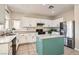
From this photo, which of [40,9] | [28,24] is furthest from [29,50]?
[40,9]

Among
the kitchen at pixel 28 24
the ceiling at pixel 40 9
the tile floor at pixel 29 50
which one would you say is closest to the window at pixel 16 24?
the kitchen at pixel 28 24

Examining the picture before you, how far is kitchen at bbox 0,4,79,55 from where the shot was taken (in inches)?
63.7

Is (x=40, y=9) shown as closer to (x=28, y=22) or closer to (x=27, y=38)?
(x=28, y=22)

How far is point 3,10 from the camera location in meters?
1.62

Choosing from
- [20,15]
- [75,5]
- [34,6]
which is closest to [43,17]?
[34,6]

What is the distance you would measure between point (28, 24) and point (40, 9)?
33 centimetres

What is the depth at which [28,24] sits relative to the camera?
5.67ft

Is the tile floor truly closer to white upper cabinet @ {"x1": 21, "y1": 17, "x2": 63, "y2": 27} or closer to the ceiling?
white upper cabinet @ {"x1": 21, "y1": 17, "x2": 63, "y2": 27}

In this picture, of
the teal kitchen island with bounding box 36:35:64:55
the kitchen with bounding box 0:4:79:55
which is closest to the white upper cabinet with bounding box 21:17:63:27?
the kitchen with bounding box 0:4:79:55

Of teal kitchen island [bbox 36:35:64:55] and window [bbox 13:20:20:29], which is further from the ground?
window [bbox 13:20:20:29]

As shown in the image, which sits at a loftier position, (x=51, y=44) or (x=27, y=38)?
(x=27, y=38)

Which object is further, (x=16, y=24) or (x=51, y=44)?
(x=51, y=44)

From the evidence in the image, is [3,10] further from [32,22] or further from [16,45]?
[16,45]
